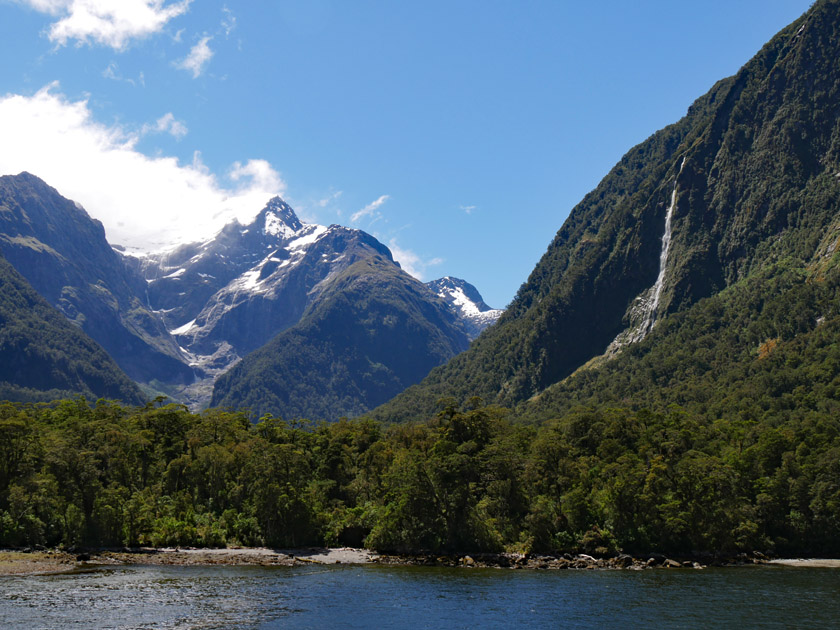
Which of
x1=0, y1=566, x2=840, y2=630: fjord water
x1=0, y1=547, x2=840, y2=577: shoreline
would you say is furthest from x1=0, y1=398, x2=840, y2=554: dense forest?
x1=0, y1=566, x2=840, y2=630: fjord water

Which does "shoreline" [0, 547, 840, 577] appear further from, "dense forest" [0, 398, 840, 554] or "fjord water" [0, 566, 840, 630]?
"fjord water" [0, 566, 840, 630]

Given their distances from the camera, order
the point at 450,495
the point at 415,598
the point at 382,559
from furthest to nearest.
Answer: the point at 450,495 < the point at 382,559 < the point at 415,598

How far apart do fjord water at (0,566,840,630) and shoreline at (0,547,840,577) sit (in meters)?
5.13

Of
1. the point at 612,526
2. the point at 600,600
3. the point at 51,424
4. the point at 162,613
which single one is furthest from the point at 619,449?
the point at 51,424

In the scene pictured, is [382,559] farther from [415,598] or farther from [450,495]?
[415,598]

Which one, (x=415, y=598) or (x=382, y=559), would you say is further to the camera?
(x=382, y=559)

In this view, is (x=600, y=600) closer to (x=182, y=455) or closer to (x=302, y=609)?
(x=302, y=609)

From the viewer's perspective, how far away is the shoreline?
87.6 meters

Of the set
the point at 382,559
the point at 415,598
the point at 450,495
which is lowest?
the point at 415,598

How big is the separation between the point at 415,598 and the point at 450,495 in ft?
95.8

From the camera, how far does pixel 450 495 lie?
96.9 meters

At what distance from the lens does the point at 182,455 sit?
4879 inches

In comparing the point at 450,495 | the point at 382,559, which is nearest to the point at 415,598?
the point at 382,559

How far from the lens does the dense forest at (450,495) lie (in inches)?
3799
